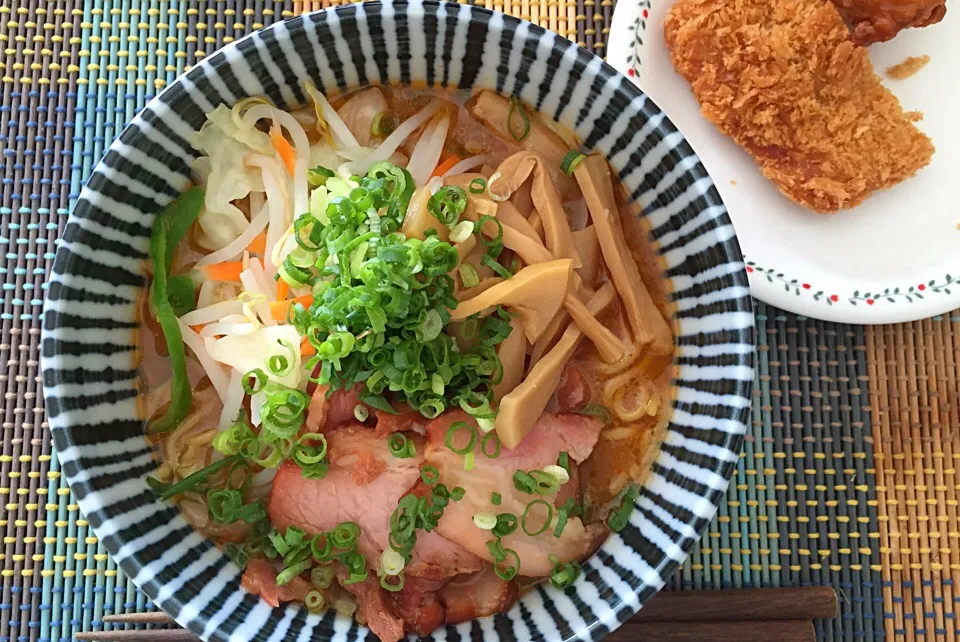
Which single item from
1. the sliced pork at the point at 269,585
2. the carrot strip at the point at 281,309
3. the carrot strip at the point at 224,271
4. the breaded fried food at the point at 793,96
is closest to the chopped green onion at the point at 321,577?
the sliced pork at the point at 269,585

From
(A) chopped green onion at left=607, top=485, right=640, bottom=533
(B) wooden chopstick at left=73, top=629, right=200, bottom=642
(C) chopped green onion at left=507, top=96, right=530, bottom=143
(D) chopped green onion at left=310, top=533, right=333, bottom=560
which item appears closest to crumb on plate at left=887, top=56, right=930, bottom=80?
(C) chopped green onion at left=507, top=96, right=530, bottom=143

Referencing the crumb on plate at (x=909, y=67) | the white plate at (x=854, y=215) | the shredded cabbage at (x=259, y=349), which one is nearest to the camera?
the shredded cabbage at (x=259, y=349)

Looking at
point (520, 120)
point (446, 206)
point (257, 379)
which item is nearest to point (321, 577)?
point (257, 379)

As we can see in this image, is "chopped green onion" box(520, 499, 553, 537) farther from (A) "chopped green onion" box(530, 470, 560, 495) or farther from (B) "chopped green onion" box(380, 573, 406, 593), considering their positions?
(B) "chopped green onion" box(380, 573, 406, 593)

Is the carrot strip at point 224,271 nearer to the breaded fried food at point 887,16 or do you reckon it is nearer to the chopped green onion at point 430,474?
the chopped green onion at point 430,474

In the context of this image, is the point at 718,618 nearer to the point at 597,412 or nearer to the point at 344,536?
the point at 597,412
